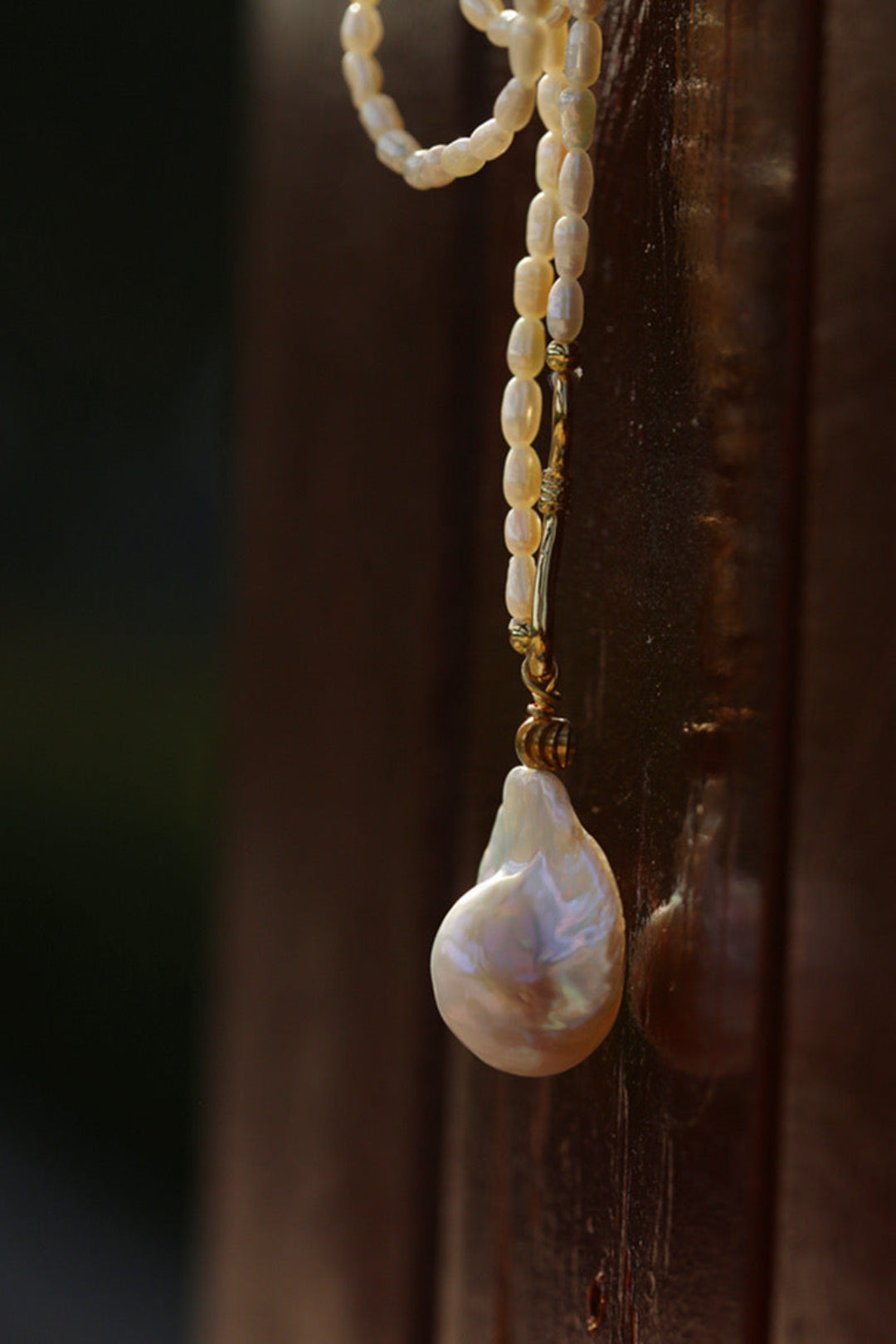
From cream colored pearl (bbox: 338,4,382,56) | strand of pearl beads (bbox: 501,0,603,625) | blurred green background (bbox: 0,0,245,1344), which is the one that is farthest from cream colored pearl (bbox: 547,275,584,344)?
blurred green background (bbox: 0,0,245,1344)

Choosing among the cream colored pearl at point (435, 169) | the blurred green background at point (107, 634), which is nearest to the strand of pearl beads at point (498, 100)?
the cream colored pearl at point (435, 169)

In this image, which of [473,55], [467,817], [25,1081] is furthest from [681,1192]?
[25,1081]

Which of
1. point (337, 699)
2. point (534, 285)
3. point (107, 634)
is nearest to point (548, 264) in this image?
point (534, 285)

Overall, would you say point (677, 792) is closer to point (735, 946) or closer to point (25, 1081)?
point (735, 946)

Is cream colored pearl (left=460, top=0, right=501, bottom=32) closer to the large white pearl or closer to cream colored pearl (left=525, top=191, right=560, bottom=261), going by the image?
cream colored pearl (left=525, top=191, right=560, bottom=261)

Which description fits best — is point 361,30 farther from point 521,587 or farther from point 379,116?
point 521,587

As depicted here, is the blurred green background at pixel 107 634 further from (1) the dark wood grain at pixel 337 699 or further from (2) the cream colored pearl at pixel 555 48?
(2) the cream colored pearl at pixel 555 48

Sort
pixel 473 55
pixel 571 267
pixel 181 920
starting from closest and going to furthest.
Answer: pixel 571 267 → pixel 473 55 → pixel 181 920
